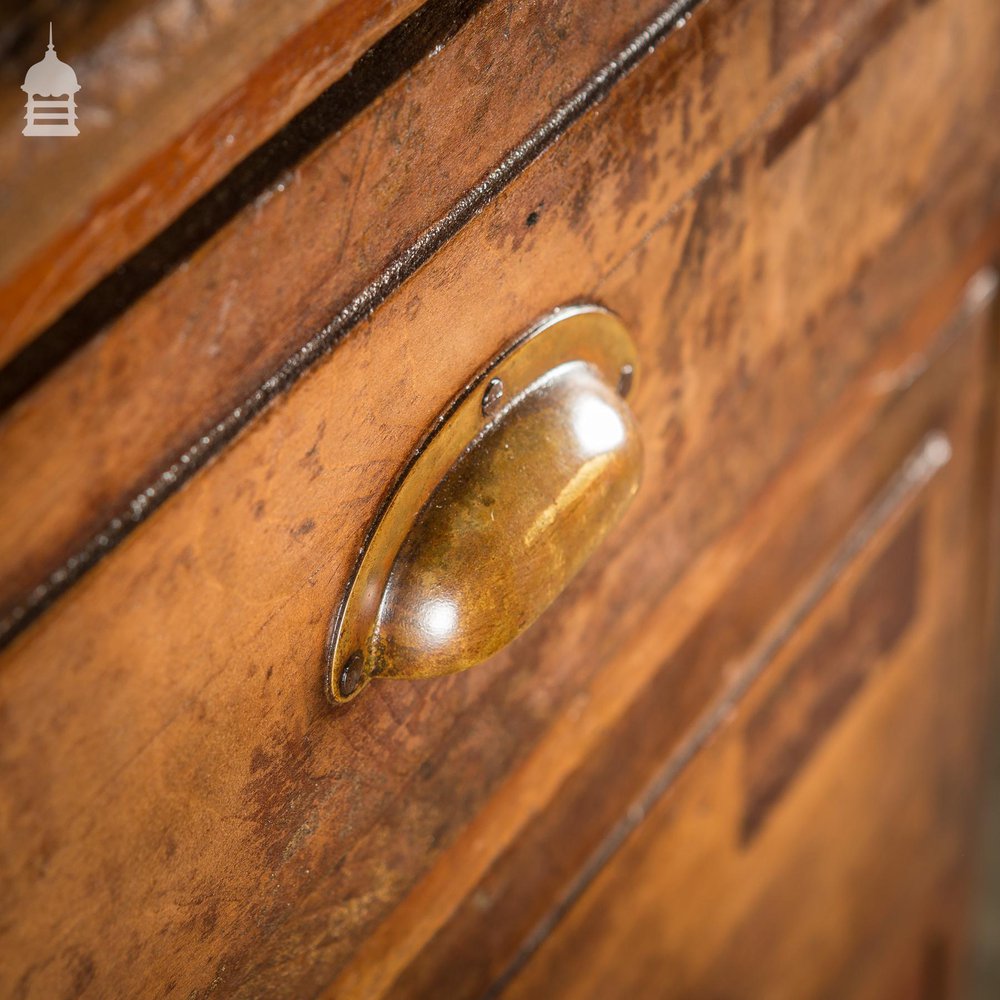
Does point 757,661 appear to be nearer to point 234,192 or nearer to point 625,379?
point 625,379

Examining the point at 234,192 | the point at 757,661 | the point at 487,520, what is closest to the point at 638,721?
the point at 757,661

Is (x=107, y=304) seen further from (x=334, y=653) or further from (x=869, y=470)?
(x=869, y=470)

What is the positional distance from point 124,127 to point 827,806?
669 millimetres

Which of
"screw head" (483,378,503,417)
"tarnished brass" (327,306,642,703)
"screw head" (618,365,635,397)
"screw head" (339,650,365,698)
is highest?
"screw head" (618,365,635,397)

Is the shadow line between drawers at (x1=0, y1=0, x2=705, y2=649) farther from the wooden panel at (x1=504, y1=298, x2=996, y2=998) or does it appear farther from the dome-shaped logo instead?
the wooden panel at (x1=504, y1=298, x2=996, y2=998)

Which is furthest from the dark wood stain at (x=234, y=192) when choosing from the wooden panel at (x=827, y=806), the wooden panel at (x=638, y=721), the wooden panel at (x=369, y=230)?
the wooden panel at (x=827, y=806)

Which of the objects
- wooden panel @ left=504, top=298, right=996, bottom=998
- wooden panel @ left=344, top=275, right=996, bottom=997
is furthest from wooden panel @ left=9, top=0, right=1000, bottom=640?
wooden panel @ left=504, top=298, right=996, bottom=998

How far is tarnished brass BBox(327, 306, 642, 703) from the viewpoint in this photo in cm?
35

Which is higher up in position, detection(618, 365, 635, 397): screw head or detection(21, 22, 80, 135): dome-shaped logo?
detection(618, 365, 635, 397): screw head

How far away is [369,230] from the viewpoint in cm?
30

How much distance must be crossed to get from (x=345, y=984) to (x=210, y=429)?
0.24m

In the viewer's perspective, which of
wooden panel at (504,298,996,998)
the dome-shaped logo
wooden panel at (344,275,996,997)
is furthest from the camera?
wooden panel at (504,298,996,998)

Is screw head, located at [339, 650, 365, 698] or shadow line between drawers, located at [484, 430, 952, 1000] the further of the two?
shadow line between drawers, located at [484, 430, 952, 1000]

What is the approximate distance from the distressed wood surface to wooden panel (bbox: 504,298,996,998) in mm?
398
